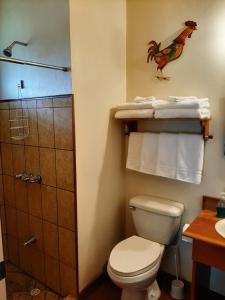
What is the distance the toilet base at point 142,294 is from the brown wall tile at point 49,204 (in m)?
0.74

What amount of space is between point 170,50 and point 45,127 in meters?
1.14

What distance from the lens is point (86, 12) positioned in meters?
1.68

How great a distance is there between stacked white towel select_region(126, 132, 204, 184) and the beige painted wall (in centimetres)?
21

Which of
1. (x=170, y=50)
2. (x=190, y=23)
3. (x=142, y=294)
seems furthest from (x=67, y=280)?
(x=190, y=23)

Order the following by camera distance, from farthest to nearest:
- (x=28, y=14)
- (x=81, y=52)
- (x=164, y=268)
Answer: (x=164, y=268) < (x=28, y=14) < (x=81, y=52)

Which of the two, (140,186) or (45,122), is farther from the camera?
(140,186)

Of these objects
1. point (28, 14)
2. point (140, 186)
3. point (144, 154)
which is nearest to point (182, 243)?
point (140, 186)

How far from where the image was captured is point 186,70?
1836mm

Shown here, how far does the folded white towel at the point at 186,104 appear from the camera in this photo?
159 cm

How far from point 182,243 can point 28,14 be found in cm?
217

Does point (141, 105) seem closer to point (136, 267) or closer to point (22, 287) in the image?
point (136, 267)

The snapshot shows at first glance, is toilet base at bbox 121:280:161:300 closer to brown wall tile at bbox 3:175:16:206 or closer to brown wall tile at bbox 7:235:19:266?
brown wall tile at bbox 7:235:19:266

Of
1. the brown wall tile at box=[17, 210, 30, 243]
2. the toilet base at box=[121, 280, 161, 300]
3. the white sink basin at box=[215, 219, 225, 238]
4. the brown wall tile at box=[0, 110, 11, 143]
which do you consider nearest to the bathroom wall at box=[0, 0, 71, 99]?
the brown wall tile at box=[0, 110, 11, 143]

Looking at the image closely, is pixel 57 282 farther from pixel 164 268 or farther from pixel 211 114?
pixel 211 114
